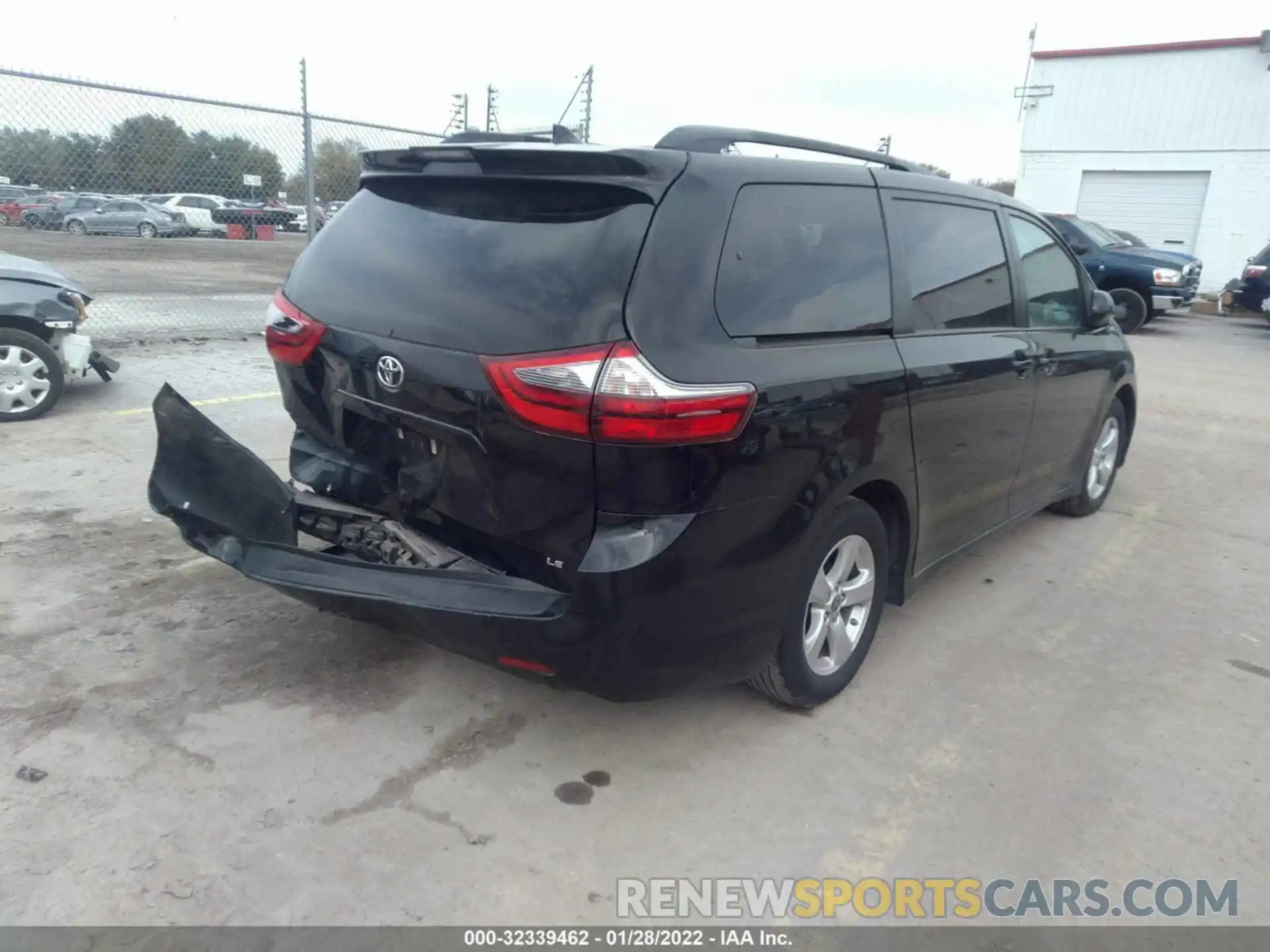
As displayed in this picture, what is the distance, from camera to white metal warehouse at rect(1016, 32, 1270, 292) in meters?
22.4

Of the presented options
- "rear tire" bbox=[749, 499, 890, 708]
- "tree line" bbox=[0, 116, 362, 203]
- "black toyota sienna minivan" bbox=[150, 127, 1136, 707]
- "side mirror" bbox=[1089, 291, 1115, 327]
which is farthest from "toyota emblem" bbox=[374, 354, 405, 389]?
"tree line" bbox=[0, 116, 362, 203]

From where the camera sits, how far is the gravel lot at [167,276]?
10.5 m

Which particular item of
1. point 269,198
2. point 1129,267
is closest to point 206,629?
point 269,198

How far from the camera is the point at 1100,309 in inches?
191

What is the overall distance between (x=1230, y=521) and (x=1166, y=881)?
12.8 feet

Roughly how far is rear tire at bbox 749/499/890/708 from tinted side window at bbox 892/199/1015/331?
82 cm

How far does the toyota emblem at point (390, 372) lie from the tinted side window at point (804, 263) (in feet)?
3.11

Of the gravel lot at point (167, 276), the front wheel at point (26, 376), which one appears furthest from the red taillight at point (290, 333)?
the gravel lot at point (167, 276)

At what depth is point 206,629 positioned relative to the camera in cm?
361

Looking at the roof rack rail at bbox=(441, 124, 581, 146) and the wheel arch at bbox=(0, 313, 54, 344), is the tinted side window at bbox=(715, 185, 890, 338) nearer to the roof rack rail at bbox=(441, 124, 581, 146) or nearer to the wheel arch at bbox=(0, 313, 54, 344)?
the roof rack rail at bbox=(441, 124, 581, 146)

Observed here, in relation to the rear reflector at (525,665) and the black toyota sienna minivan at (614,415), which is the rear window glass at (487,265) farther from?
the rear reflector at (525,665)

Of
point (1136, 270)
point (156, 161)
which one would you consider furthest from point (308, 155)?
point (1136, 270)

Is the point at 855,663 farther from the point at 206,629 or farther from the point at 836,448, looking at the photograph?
the point at 206,629

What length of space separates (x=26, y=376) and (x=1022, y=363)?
611 cm
